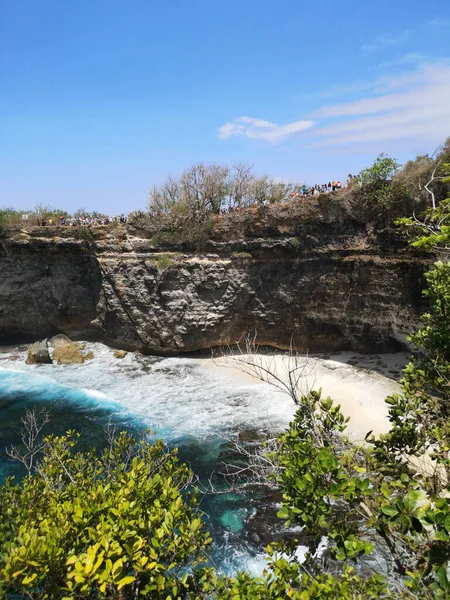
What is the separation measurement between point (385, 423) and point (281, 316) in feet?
39.8

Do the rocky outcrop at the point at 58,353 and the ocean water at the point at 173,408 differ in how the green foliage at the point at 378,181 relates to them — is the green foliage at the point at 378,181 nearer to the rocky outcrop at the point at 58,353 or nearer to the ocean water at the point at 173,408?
the ocean water at the point at 173,408

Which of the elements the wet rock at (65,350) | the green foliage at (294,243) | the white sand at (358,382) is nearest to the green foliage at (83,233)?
the wet rock at (65,350)

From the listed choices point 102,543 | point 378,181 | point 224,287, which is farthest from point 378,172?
point 102,543

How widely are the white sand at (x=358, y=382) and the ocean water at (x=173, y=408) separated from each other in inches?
92.4

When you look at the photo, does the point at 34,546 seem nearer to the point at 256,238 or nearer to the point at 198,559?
the point at 198,559

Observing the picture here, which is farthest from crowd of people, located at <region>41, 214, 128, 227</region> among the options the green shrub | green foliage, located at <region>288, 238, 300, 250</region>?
green foliage, located at <region>288, 238, 300, 250</region>

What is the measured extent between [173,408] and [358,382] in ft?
36.9

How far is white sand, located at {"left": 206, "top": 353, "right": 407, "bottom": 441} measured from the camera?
61.6 feet

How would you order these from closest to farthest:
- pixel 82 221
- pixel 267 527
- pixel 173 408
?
1. pixel 267 527
2. pixel 173 408
3. pixel 82 221

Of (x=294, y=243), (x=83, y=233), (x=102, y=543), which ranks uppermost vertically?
(x=83, y=233)

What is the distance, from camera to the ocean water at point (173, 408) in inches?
569

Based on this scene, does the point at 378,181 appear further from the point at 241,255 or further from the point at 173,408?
the point at 173,408

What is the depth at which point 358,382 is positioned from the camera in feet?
74.4

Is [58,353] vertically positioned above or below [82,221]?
below
